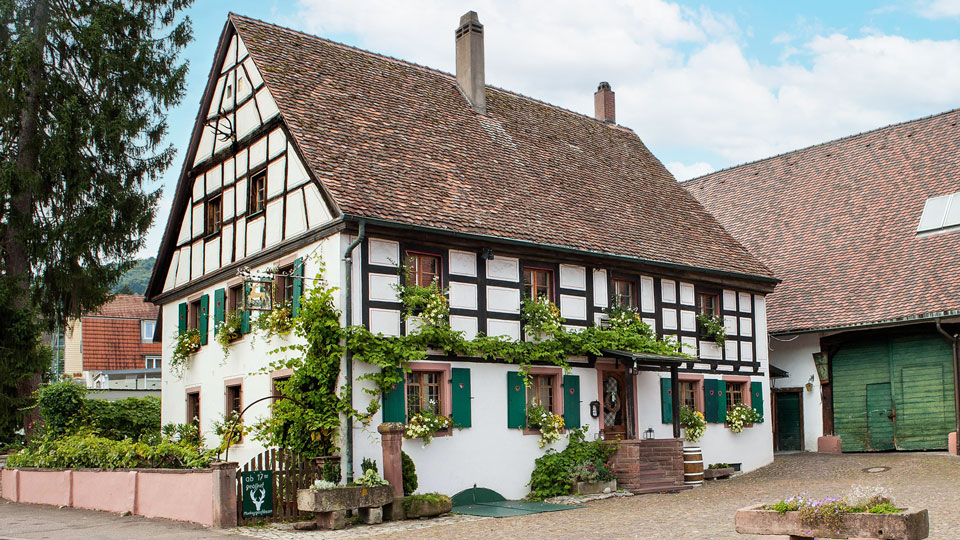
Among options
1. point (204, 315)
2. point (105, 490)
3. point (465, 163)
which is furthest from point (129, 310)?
point (105, 490)

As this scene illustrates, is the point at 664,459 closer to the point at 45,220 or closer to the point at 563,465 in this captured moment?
the point at 563,465

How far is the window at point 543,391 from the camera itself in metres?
19.7

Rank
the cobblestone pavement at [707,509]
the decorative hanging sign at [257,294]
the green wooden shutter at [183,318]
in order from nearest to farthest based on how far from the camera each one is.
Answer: the cobblestone pavement at [707,509] → the decorative hanging sign at [257,294] → the green wooden shutter at [183,318]

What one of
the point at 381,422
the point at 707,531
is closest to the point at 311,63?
the point at 381,422

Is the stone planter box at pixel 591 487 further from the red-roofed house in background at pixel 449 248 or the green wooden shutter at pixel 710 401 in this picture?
the green wooden shutter at pixel 710 401

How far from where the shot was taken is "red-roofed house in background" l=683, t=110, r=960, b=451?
76.6 feet

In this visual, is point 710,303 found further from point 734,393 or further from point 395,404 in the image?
point 395,404

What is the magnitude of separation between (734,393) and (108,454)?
1391 cm

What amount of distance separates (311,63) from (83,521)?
10.3 m

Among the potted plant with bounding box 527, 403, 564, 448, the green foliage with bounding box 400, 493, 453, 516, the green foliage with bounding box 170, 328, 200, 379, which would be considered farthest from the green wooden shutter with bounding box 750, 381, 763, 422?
the green foliage with bounding box 170, 328, 200, 379

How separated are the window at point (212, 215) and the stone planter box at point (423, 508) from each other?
884 centimetres

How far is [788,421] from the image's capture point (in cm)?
2633

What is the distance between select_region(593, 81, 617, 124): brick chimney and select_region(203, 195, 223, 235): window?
1247 cm

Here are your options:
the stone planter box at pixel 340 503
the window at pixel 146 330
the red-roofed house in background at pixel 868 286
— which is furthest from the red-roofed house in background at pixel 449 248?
the window at pixel 146 330
